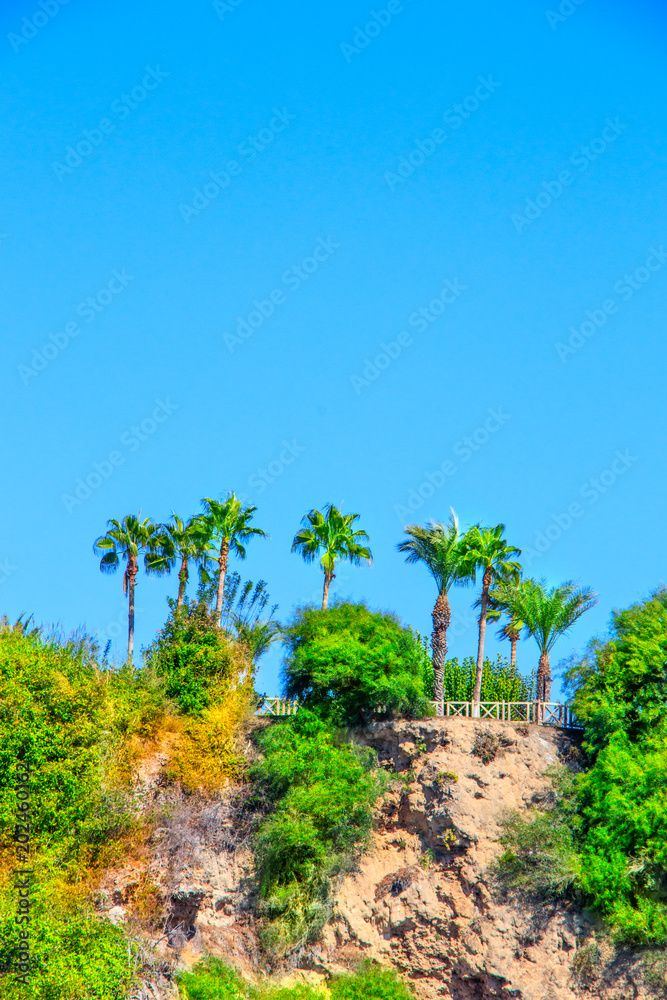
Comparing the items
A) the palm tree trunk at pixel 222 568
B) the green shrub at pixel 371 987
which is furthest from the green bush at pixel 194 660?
the green shrub at pixel 371 987

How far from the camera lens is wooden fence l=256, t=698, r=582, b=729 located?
45.0 meters

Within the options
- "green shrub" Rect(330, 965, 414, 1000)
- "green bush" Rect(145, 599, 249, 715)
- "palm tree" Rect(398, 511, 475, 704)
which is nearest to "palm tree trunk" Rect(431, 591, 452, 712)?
"palm tree" Rect(398, 511, 475, 704)

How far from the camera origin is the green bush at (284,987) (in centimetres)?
3728

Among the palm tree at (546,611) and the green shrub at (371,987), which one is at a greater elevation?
the palm tree at (546,611)

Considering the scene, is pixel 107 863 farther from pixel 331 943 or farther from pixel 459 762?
pixel 459 762

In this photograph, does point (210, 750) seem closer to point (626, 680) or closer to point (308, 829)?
point (308, 829)

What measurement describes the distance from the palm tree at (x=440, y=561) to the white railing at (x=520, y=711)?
9.91 ft

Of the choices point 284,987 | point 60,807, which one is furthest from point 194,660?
point 284,987

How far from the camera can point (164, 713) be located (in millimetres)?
43344

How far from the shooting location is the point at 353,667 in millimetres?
42938

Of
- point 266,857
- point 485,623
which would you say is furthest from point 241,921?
point 485,623

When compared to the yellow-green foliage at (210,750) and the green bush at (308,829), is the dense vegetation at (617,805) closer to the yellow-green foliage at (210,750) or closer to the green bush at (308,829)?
the green bush at (308,829)

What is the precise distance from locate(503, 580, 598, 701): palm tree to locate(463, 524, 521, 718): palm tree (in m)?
2.17

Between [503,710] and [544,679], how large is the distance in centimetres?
272
